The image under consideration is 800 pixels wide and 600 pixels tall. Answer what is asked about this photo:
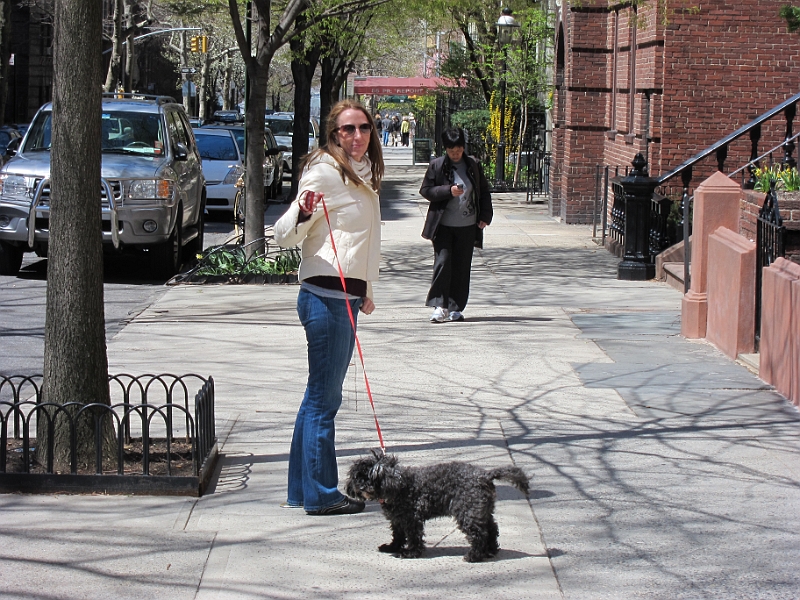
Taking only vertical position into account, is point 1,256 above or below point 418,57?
below

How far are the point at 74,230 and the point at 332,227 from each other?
1401 mm

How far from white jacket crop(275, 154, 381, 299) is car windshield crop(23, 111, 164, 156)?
32.0 feet

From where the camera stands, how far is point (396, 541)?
4.61m

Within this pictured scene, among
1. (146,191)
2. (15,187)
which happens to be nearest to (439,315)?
(146,191)

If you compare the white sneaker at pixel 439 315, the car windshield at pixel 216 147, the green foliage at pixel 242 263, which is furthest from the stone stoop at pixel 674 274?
the car windshield at pixel 216 147

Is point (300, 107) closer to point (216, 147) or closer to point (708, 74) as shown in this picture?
point (216, 147)

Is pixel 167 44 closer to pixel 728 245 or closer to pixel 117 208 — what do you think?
pixel 117 208

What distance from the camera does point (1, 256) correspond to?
1344 cm

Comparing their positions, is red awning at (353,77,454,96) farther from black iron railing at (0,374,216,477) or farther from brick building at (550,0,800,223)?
black iron railing at (0,374,216,477)

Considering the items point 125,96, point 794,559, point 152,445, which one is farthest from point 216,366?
point 125,96

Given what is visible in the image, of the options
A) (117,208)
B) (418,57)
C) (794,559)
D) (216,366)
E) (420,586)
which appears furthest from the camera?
(418,57)

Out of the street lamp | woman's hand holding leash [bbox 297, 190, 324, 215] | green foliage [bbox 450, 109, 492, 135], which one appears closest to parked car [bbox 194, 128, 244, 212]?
the street lamp

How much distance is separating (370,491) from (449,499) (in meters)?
0.33

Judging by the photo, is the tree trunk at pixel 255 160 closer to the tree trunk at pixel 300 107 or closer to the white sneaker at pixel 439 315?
the white sneaker at pixel 439 315
